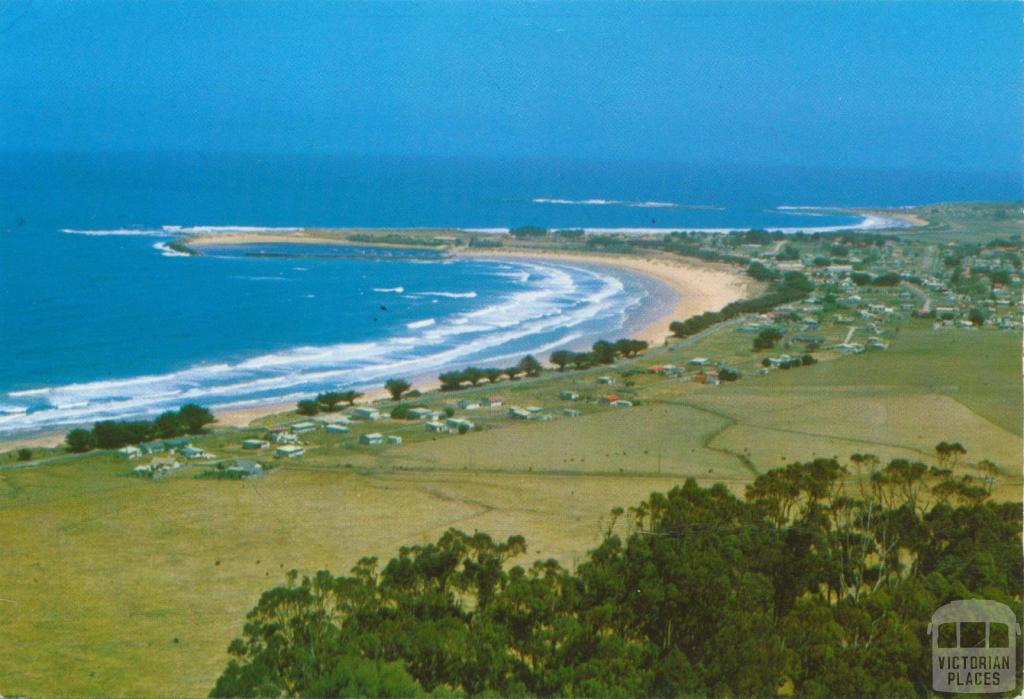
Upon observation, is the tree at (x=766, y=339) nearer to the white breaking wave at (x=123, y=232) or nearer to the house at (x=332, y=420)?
the house at (x=332, y=420)

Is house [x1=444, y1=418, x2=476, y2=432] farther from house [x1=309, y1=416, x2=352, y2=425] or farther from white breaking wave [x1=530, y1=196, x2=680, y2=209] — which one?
white breaking wave [x1=530, y1=196, x2=680, y2=209]

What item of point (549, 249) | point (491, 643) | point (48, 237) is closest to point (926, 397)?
point (491, 643)

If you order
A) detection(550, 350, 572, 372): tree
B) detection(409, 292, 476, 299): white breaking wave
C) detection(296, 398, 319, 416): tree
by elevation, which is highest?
detection(409, 292, 476, 299): white breaking wave

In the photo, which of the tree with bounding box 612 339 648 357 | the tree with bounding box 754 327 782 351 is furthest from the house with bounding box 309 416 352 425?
the tree with bounding box 754 327 782 351

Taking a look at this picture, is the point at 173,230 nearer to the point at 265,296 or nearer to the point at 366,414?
the point at 265,296

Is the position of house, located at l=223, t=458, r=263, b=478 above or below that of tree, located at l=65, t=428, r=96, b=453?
below
